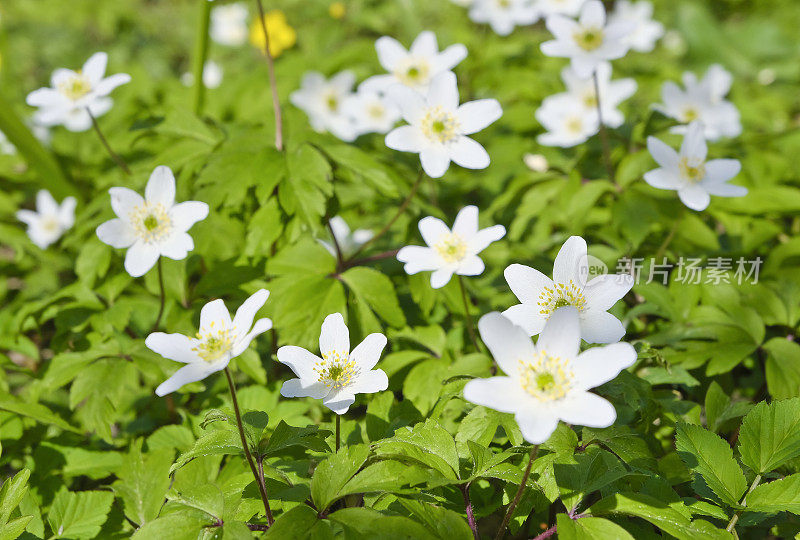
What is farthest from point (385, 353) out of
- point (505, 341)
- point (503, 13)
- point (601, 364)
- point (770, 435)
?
point (503, 13)

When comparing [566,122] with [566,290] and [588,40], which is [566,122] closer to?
[588,40]

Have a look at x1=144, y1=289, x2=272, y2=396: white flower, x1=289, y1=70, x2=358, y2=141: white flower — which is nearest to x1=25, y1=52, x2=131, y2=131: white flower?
x1=289, y1=70, x2=358, y2=141: white flower

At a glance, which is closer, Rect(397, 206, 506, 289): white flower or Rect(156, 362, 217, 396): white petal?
Rect(156, 362, 217, 396): white petal

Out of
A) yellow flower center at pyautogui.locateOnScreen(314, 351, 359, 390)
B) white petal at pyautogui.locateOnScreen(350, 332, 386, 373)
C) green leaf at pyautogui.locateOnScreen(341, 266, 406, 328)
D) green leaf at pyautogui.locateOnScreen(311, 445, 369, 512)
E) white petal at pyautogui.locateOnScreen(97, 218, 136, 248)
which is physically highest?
white petal at pyautogui.locateOnScreen(97, 218, 136, 248)

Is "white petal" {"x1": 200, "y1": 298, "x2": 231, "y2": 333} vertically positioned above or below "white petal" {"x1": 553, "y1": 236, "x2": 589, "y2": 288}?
below

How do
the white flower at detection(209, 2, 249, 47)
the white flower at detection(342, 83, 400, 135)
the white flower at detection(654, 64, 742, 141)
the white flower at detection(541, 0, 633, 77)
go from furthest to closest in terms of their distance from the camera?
the white flower at detection(209, 2, 249, 47), the white flower at detection(342, 83, 400, 135), the white flower at detection(654, 64, 742, 141), the white flower at detection(541, 0, 633, 77)

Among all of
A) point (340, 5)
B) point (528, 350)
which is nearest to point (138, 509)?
point (528, 350)

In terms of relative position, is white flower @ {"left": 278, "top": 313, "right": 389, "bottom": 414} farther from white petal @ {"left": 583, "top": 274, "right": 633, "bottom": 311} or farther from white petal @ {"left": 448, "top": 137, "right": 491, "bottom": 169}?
white petal @ {"left": 448, "top": 137, "right": 491, "bottom": 169}
